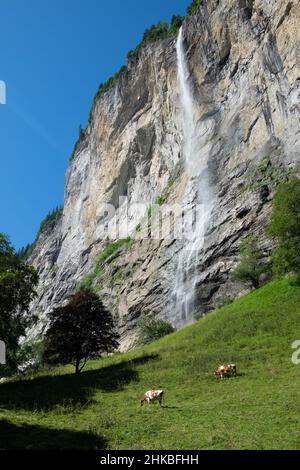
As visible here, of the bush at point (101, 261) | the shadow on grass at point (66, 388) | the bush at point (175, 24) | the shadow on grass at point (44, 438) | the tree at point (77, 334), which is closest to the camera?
the shadow on grass at point (44, 438)

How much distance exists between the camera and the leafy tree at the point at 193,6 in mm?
76688

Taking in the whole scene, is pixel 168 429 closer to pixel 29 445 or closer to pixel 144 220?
pixel 29 445

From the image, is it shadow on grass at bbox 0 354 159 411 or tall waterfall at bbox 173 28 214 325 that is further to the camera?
tall waterfall at bbox 173 28 214 325

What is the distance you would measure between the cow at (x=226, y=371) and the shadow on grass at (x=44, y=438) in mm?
9559

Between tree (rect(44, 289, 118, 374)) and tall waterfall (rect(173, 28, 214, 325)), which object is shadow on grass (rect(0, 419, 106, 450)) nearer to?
tree (rect(44, 289, 118, 374))

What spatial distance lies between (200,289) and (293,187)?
1537 cm

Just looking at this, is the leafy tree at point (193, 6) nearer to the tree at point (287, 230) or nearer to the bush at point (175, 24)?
the bush at point (175, 24)

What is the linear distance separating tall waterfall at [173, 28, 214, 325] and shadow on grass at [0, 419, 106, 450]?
33722mm

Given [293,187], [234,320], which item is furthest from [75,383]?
[293,187]

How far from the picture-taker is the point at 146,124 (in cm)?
8438

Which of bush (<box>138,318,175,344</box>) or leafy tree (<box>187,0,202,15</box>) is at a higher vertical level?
leafy tree (<box>187,0,202,15</box>)

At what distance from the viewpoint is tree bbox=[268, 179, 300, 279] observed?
37.6m

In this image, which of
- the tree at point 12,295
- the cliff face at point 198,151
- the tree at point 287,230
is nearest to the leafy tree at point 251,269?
the cliff face at point 198,151

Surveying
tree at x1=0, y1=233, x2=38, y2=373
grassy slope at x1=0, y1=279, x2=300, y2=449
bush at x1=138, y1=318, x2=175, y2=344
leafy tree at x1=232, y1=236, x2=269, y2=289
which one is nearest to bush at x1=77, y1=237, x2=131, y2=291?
bush at x1=138, y1=318, x2=175, y2=344
